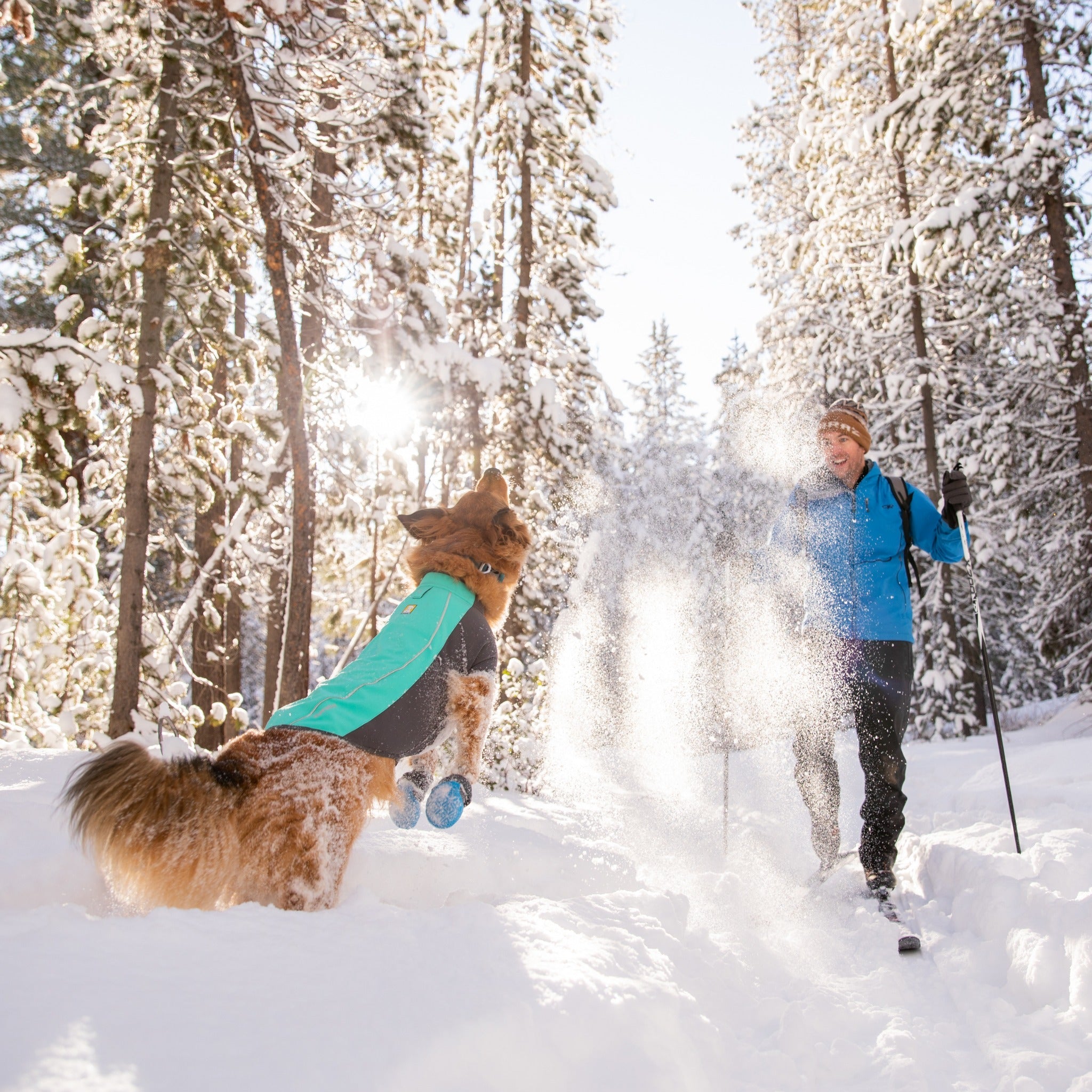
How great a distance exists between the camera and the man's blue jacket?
11.9ft

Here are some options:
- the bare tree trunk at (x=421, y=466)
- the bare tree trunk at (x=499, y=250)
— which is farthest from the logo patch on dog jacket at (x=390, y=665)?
the bare tree trunk at (x=499, y=250)

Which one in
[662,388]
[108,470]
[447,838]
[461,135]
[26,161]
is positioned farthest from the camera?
[662,388]

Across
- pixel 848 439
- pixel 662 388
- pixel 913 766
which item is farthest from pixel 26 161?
pixel 662 388

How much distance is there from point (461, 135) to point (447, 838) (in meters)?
12.7

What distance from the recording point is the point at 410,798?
276cm

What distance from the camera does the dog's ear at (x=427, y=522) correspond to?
3156mm

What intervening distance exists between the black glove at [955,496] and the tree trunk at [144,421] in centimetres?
584

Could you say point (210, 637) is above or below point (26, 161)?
below

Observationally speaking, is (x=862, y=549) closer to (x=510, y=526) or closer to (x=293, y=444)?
(x=510, y=526)

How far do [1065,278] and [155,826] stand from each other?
11.6 metres

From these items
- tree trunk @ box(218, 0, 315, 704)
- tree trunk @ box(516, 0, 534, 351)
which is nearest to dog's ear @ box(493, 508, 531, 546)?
tree trunk @ box(218, 0, 315, 704)

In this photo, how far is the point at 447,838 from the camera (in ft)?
11.2

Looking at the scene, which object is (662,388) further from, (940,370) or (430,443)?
(430,443)

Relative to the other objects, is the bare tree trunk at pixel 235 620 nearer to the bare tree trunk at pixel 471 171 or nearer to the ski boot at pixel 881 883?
the bare tree trunk at pixel 471 171
